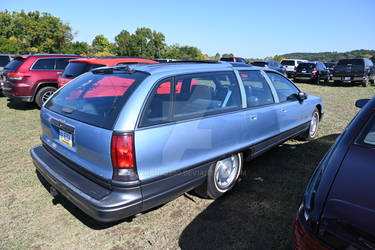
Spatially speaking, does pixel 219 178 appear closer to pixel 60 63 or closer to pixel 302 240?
pixel 302 240

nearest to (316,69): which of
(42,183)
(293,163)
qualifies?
(293,163)

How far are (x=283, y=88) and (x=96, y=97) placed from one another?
2978mm

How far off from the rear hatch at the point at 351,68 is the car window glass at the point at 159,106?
54.1ft

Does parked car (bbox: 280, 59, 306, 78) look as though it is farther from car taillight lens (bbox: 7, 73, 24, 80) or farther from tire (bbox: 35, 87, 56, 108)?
car taillight lens (bbox: 7, 73, 24, 80)

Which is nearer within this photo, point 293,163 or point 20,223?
point 20,223

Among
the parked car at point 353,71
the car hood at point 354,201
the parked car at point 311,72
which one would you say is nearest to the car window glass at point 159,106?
the car hood at point 354,201

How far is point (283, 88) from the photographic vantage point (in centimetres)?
405

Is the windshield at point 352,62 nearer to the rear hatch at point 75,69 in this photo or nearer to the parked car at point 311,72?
the parked car at point 311,72

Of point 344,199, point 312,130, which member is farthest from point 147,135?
point 312,130

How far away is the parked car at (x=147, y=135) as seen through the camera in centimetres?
201

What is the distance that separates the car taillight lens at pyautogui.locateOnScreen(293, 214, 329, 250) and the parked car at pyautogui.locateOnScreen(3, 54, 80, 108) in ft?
26.0

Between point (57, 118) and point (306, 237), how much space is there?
8.03 ft

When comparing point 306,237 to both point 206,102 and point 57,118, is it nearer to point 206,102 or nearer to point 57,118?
point 206,102

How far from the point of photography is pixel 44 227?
2475mm
